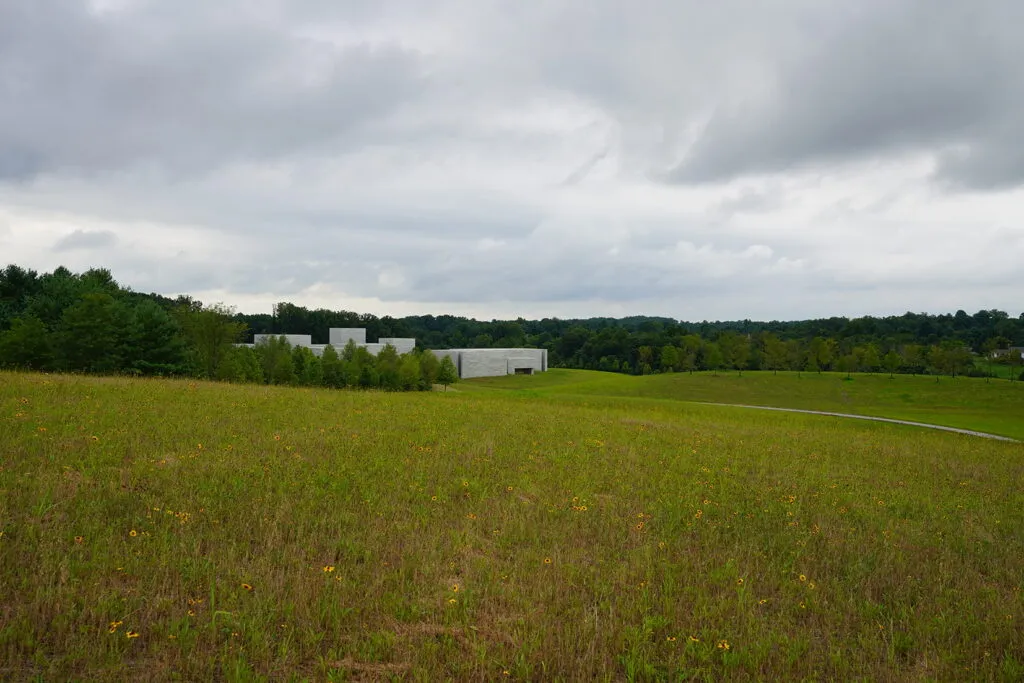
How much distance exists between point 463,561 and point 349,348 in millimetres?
71343

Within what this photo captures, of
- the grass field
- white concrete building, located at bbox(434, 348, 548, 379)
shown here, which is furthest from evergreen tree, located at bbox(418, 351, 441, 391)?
the grass field

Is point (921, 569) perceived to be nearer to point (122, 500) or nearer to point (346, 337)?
point (122, 500)

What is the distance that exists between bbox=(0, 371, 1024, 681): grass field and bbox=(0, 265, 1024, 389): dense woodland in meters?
26.5

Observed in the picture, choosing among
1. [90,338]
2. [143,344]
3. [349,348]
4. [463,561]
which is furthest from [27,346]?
[463,561]

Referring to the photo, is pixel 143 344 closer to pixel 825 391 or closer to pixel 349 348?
pixel 349 348

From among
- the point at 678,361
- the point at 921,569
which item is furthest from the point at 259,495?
the point at 678,361

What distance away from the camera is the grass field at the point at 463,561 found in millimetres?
5371

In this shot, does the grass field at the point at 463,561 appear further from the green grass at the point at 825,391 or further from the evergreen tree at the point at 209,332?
the evergreen tree at the point at 209,332

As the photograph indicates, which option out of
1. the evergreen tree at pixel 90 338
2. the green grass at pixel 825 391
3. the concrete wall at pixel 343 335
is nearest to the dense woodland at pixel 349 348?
the evergreen tree at pixel 90 338

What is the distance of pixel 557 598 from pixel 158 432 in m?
10.2

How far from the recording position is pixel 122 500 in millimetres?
8539

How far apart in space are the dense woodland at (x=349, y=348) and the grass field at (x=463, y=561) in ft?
86.9

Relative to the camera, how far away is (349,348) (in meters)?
76.1

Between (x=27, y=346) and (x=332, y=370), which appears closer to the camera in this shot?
(x=27, y=346)
